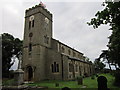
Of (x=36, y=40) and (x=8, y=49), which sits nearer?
(x=36, y=40)

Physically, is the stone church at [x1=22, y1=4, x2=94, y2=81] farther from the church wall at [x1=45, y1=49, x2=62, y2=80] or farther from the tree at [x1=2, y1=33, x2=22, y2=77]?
the tree at [x1=2, y1=33, x2=22, y2=77]

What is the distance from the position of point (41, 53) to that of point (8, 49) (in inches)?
882

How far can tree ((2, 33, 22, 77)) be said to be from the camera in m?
45.0

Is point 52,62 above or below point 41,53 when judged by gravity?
below

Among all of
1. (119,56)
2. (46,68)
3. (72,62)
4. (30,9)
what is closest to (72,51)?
(72,62)

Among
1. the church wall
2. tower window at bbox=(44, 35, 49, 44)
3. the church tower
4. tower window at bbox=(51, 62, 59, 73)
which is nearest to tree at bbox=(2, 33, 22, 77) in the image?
the church tower

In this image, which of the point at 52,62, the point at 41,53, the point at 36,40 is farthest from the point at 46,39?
the point at 52,62

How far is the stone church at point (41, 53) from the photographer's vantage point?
93.0 ft

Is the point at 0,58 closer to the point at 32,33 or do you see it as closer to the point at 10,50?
the point at 10,50

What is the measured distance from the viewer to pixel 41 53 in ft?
97.7

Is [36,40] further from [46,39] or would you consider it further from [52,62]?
[52,62]

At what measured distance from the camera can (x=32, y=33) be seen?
105 feet

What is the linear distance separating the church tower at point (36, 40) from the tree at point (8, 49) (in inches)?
626

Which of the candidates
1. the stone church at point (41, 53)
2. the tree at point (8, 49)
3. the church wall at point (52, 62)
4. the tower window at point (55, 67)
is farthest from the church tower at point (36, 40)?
the tree at point (8, 49)
